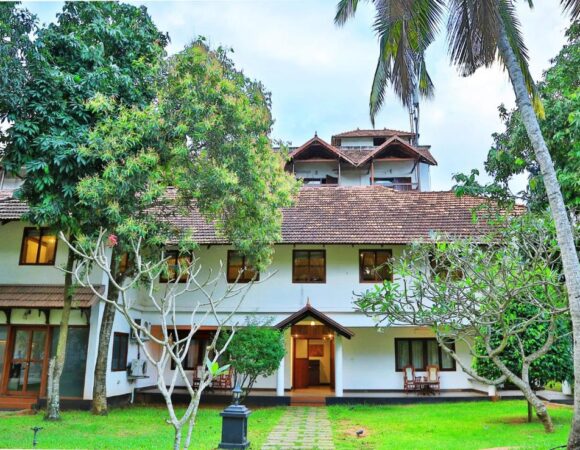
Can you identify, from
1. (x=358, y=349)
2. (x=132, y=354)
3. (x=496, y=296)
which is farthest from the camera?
(x=358, y=349)

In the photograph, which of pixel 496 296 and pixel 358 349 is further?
pixel 358 349

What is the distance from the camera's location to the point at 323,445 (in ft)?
30.9

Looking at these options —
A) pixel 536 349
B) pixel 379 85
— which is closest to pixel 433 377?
pixel 536 349

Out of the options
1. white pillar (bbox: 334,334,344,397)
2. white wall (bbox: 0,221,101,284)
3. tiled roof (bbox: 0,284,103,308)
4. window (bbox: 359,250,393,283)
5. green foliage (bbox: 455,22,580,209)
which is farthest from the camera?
window (bbox: 359,250,393,283)

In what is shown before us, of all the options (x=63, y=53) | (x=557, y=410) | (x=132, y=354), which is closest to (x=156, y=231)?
(x=63, y=53)

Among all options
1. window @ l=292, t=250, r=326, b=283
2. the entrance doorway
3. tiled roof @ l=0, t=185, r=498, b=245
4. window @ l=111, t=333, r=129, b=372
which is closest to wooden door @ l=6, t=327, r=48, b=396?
window @ l=111, t=333, r=129, b=372

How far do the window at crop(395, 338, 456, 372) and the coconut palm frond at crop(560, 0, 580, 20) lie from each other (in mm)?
12545

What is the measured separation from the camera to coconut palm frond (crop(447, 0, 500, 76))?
27.1 ft

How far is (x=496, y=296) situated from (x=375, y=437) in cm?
394

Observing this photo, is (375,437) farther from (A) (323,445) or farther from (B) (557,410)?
(B) (557,410)

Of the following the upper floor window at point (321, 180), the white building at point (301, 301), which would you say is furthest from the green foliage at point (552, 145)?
the upper floor window at point (321, 180)

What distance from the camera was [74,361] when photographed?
47.8 ft

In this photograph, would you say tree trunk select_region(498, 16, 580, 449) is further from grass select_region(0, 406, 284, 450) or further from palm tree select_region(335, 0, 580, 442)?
grass select_region(0, 406, 284, 450)

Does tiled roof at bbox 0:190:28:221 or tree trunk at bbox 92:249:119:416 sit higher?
tiled roof at bbox 0:190:28:221
